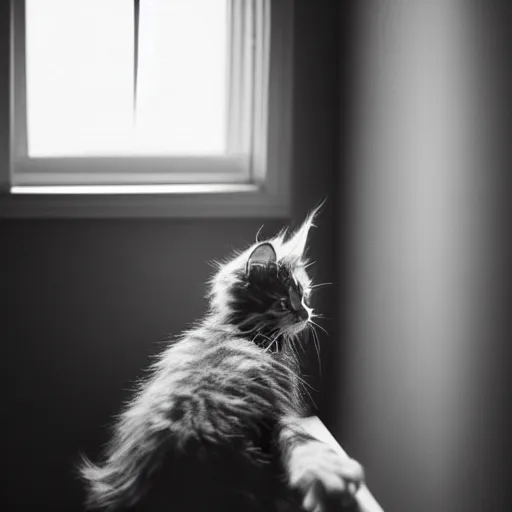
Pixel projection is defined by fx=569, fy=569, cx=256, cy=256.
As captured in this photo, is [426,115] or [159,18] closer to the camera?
[426,115]

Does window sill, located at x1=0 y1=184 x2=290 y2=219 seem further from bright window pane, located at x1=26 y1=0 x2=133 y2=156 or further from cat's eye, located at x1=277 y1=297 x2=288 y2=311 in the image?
cat's eye, located at x1=277 y1=297 x2=288 y2=311

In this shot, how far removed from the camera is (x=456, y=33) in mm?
727

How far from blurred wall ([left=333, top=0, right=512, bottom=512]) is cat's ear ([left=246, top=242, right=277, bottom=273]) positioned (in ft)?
0.76

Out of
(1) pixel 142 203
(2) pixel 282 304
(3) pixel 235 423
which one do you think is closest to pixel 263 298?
(2) pixel 282 304

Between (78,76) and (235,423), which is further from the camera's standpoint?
(78,76)

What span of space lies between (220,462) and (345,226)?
724 millimetres

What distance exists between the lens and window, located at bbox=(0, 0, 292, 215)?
4.38 feet

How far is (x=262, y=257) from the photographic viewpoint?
2.54 ft

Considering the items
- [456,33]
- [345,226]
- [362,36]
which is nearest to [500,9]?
[456,33]

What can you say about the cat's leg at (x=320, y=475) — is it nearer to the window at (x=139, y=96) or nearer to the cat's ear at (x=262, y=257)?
the cat's ear at (x=262, y=257)

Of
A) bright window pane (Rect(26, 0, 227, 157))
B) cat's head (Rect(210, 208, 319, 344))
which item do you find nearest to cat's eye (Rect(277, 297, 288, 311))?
cat's head (Rect(210, 208, 319, 344))

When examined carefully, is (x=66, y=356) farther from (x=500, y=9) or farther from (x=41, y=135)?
(x=500, y=9)

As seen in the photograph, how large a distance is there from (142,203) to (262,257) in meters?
0.56

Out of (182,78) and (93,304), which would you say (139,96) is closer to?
(182,78)
